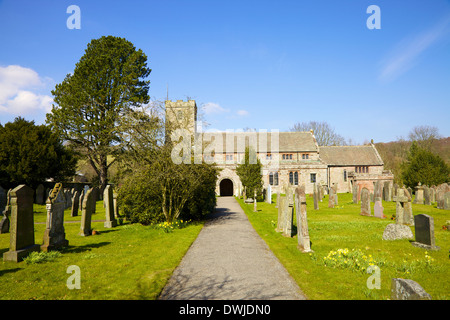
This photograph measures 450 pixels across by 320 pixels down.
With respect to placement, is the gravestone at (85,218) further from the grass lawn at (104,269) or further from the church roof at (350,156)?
the church roof at (350,156)

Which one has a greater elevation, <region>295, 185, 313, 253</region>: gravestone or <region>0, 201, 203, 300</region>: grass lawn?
<region>295, 185, 313, 253</region>: gravestone

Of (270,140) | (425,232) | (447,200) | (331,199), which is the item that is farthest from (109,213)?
(270,140)

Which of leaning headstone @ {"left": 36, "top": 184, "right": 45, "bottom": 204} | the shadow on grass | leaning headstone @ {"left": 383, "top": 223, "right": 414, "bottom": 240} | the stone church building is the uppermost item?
the stone church building

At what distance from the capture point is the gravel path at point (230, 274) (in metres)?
5.42

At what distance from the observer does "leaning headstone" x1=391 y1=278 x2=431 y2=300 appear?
3230 millimetres

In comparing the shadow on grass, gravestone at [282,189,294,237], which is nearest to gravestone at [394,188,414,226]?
gravestone at [282,189,294,237]

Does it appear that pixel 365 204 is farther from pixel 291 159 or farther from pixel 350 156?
pixel 350 156

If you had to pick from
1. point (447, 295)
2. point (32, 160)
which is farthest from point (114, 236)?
point (32, 160)

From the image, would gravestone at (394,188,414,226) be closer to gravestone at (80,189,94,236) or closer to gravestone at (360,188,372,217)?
gravestone at (360,188,372,217)

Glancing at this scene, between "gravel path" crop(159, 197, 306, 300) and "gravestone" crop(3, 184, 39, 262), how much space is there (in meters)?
4.76

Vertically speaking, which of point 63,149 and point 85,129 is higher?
point 85,129
